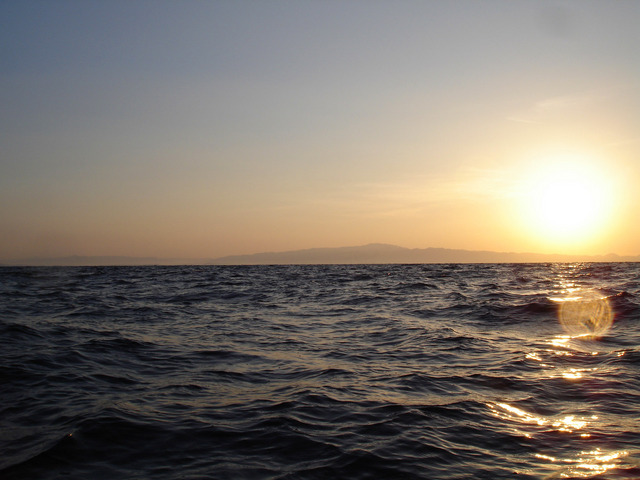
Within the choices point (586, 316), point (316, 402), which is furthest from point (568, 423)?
point (586, 316)

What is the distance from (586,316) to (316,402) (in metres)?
15.3

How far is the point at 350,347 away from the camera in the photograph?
13.8 m

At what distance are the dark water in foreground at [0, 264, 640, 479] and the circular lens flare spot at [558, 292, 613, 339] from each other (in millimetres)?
598

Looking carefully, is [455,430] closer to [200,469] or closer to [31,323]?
[200,469]

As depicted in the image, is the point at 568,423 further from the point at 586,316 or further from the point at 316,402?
the point at 586,316

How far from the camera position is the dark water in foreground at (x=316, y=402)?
19.5ft

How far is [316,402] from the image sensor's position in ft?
27.7

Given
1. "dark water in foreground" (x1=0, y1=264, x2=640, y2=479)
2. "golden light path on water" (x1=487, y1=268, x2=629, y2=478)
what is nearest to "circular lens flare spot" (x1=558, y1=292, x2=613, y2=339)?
"dark water in foreground" (x1=0, y1=264, x2=640, y2=479)

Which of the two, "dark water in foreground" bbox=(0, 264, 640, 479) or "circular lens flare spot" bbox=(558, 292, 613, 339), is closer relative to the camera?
"dark water in foreground" bbox=(0, 264, 640, 479)

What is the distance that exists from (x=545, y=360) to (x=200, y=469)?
362 inches

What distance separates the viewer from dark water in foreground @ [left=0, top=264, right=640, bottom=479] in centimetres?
594

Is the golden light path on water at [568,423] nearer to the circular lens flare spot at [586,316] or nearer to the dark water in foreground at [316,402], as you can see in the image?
the dark water in foreground at [316,402]

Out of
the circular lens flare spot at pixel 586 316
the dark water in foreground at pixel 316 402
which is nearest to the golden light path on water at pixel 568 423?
the dark water in foreground at pixel 316 402

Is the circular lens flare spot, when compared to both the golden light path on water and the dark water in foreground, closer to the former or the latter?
the dark water in foreground
